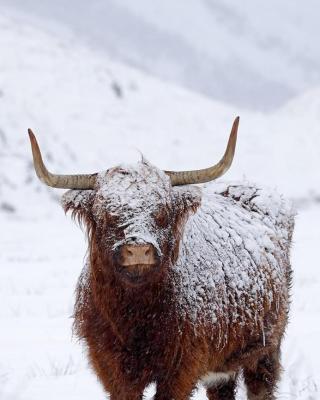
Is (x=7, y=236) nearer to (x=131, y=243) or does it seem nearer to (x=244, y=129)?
(x=131, y=243)

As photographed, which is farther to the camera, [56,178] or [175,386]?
[175,386]

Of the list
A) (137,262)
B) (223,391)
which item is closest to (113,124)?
(223,391)

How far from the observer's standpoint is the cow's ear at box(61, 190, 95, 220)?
4.18 metres

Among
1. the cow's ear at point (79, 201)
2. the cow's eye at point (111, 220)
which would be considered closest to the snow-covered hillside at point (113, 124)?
the cow's ear at point (79, 201)

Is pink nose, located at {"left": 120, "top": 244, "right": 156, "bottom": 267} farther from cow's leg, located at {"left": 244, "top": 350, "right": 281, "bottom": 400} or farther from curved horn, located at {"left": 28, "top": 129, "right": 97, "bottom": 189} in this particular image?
cow's leg, located at {"left": 244, "top": 350, "right": 281, "bottom": 400}

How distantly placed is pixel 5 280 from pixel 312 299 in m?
5.50

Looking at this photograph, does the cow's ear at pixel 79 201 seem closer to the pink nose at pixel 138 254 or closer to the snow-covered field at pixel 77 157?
the pink nose at pixel 138 254

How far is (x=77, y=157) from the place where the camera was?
33.7 metres

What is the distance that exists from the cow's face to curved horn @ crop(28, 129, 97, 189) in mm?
53

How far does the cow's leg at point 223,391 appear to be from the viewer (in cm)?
568

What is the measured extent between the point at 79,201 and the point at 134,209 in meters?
0.46

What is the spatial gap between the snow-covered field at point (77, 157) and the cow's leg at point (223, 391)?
0.44 metres

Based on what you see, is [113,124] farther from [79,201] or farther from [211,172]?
[211,172]

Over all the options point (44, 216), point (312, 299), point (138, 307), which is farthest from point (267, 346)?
point (44, 216)
